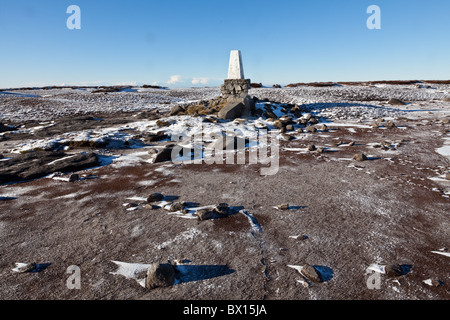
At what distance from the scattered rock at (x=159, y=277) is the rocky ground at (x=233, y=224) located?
7 cm

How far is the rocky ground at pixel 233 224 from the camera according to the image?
340cm

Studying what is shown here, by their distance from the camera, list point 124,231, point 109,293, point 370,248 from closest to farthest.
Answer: point 109,293 → point 370,248 → point 124,231

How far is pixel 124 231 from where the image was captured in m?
4.73

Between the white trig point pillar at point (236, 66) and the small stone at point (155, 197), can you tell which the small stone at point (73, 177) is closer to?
the small stone at point (155, 197)

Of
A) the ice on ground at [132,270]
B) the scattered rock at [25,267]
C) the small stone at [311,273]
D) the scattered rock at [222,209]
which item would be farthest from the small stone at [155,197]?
the small stone at [311,273]

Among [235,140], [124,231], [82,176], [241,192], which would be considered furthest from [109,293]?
[235,140]

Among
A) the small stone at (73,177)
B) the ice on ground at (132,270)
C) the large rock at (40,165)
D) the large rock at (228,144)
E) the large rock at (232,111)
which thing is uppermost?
the large rock at (232,111)

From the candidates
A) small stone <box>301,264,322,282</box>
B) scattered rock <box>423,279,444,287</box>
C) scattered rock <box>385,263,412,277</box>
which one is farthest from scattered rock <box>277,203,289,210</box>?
scattered rock <box>423,279,444,287</box>

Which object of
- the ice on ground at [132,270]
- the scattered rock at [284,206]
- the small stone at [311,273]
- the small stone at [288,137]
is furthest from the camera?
the small stone at [288,137]

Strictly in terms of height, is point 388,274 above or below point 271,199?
below

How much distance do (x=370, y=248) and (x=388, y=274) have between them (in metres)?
0.64

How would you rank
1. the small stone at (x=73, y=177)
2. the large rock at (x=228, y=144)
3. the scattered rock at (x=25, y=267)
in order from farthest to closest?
the large rock at (x=228, y=144) → the small stone at (x=73, y=177) → the scattered rock at (x=25, y=267)
